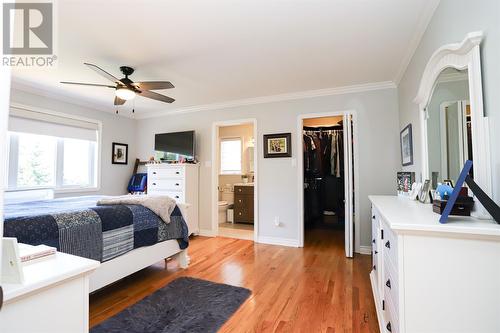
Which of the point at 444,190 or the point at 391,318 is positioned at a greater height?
the point at 444,190

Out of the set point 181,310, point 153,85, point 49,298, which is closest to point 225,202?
point 153,85

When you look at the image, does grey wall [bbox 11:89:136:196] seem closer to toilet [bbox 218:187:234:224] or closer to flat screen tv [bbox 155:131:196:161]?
flat screen tv [bbox 155:131:196:161]

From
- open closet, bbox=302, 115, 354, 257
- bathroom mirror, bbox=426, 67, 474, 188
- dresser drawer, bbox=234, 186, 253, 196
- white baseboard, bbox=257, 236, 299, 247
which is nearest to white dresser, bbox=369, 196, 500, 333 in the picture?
bathroom mirror, bbox=426, 67, 474, 188

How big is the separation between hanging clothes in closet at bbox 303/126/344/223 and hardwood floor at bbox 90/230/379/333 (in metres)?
1.05

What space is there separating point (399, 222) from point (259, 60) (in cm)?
212

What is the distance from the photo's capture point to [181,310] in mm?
1933

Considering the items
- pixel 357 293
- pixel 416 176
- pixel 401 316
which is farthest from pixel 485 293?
pixel 416 176

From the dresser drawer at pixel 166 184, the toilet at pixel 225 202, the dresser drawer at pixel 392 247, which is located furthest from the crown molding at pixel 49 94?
the dresser drawer at pixel 392 247

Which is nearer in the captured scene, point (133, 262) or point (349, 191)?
point (133, 262)

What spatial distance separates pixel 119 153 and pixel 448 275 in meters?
5.10

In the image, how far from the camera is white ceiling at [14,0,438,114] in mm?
1795

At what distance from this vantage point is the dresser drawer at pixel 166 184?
162 inches

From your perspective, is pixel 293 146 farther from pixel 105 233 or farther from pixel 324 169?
pixel 105 233

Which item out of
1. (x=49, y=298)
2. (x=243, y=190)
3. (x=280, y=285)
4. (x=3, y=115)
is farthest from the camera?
(x=243, y=190)
